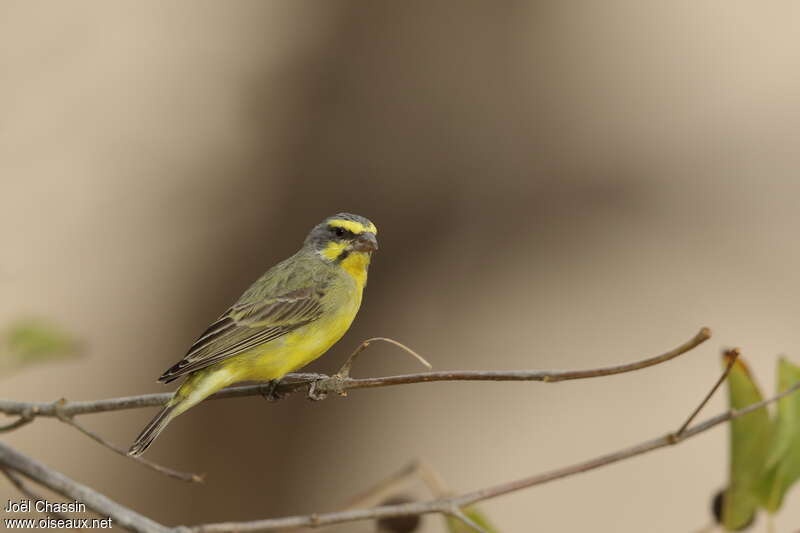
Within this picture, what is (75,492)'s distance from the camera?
1.52 meters

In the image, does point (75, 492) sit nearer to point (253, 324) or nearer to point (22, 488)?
point (22, 488)

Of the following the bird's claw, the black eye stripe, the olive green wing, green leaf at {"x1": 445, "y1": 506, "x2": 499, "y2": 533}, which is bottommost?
green leaf at {"x1": 445, "y1": 506, "x2": 499, "y2": 533}

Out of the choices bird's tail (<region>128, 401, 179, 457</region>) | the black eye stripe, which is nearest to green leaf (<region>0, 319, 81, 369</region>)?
bird's tail (<region>128, 401, 179, 457</region>)

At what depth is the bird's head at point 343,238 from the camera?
2461mm

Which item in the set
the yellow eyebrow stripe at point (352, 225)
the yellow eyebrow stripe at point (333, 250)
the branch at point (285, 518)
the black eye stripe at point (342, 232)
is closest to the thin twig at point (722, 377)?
the branch at point (285, 518)

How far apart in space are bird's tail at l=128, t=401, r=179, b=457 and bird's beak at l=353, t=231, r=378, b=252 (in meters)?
0.59

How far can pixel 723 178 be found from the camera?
7.04m

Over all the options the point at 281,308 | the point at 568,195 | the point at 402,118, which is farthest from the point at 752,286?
the point at 281,308

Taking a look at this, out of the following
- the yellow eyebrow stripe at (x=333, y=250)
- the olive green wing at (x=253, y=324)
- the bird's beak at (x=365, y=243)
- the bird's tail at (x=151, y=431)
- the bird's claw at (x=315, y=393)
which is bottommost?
the bird's tail at (x=151, y=431)

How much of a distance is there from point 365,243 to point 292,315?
363 millimetres

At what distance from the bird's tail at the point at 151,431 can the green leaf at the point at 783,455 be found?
4.11ft

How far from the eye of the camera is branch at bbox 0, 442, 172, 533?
1.48 meters

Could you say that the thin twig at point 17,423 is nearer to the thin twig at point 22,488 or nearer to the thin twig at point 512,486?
the thin twig at point 22,488

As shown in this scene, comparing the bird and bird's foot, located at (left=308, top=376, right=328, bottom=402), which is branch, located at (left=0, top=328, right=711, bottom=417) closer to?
bird's foot, located at (left=308, top=376, right=328, bottom=402)
